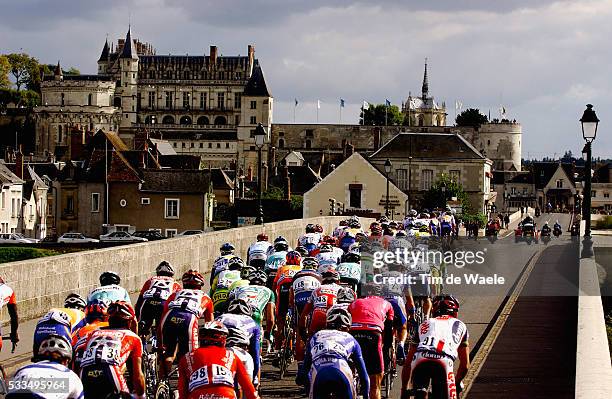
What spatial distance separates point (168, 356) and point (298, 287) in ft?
10.4

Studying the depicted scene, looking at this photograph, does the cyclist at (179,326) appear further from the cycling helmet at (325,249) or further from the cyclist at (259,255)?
the cyclist at (259,255)

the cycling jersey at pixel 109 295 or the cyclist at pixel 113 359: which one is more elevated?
the cycling jersey at pixel 109 295

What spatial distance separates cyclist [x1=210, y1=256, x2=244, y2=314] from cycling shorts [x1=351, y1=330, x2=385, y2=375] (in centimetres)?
366

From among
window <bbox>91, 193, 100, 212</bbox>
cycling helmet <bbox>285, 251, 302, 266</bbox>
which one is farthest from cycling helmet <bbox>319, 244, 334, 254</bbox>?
window <bbox>91, 193, 100, 212</bbox>

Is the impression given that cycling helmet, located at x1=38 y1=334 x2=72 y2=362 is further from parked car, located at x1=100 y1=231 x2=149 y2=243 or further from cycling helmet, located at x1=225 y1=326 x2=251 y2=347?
parked car, located at x1=100 y1=231 x2=149 y2=243

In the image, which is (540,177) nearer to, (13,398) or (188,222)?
(188,222)

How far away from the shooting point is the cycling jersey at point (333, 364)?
12102 mm

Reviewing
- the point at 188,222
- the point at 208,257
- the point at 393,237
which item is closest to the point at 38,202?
the point at 188,222

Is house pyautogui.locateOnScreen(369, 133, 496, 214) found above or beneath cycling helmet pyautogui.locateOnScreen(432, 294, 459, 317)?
above

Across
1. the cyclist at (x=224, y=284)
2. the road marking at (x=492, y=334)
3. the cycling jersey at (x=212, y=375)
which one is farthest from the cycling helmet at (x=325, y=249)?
the cycling jersey at (x=212, y=375)

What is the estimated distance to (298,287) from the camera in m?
17.7

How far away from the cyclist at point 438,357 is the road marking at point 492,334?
3.22m

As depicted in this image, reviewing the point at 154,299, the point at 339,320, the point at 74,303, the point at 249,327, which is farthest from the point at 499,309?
the point at 339,320

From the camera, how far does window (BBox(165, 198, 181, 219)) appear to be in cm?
8019
